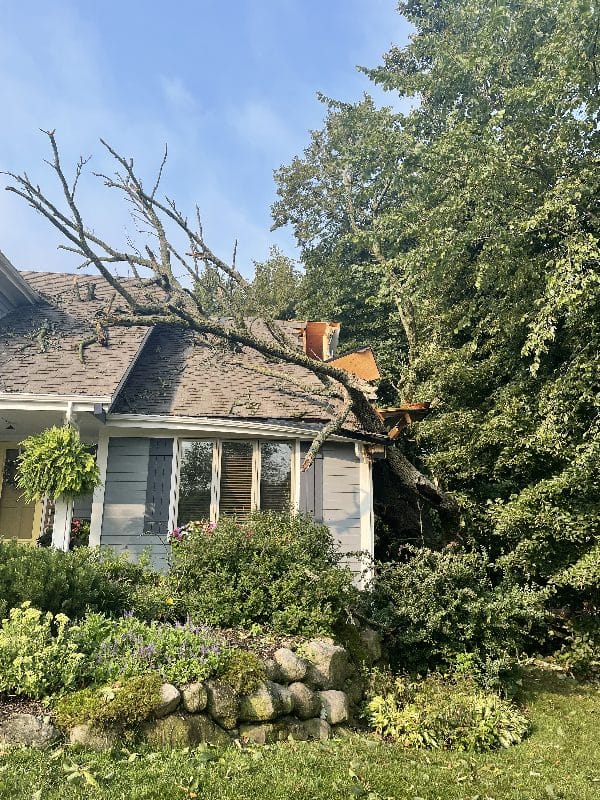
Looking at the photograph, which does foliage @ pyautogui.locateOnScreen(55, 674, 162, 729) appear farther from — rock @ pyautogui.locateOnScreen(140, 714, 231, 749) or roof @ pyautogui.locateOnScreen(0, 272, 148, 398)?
roof @ pyautogui.locateOnScreen(0, 272, 148, 398)

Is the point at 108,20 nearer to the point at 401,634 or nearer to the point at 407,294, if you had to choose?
the point at 407,294

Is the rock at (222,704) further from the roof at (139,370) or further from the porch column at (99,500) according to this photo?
the roof at (139,370)

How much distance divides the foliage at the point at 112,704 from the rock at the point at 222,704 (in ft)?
1.77

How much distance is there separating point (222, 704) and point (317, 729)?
3.83 ft

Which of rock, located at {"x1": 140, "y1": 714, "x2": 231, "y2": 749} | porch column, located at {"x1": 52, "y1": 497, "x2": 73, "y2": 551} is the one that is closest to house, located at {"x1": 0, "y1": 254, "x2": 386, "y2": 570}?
porch column, located at {"x1": 52, "y1": 497, "x2": 73, "y2": 551}

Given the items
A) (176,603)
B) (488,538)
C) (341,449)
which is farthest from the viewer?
(488,538)

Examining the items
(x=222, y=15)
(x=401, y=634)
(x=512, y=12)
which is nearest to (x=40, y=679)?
(x=401, y=634)

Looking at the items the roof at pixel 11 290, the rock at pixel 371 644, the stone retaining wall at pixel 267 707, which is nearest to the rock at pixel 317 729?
the stone retaining wall at pixel 267 707

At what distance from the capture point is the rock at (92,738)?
14.5 ft

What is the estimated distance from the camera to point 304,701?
231 inches

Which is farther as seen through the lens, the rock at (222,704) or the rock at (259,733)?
the rock at (259,733)

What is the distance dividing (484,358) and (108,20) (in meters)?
9.20

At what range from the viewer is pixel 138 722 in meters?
4.71

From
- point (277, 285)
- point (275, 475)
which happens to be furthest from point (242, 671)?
point (277, 285)
